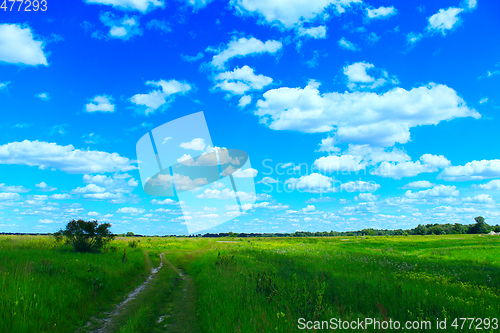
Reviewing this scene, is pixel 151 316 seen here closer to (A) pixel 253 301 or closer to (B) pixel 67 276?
(A) pixel 253 301

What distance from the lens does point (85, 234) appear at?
71.9 feet

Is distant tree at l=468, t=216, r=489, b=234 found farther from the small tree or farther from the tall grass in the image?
the tall grass

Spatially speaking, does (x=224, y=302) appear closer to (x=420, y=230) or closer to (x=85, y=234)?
(x=85, y=234)

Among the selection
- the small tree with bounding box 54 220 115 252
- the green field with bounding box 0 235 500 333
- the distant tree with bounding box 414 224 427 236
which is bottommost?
the distant tree with bounding box 414 224 427 236

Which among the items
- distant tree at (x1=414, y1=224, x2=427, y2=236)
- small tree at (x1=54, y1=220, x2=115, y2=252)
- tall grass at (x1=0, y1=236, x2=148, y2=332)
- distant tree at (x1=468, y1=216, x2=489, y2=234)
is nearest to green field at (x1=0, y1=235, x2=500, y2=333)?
tall grass at (x1=0, y1=236, x2=148, y2=332)

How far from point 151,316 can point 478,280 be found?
15390 millimetres

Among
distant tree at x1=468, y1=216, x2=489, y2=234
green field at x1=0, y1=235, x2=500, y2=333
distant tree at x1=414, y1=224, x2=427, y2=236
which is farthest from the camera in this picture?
distant tree at x1=414, y1=224, x2=427, y2=236

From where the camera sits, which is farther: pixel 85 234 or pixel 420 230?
pixel 420 230

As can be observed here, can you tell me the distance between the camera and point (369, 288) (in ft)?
35.2

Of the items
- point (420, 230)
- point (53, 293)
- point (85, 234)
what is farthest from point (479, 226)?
point (53, 293)

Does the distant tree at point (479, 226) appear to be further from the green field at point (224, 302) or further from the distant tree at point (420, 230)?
the green field at point (224, 302)

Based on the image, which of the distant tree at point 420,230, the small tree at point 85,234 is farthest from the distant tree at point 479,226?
the small tree at point 85,234

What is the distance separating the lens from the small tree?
842 inches

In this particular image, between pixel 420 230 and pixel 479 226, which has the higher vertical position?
pixel 479 226
